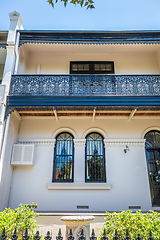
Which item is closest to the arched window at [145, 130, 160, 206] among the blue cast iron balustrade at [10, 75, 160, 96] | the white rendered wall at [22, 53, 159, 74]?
the blue cast iron balustrade at [10, 75, 160, 96]

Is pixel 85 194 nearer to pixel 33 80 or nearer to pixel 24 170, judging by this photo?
pixel 24 170

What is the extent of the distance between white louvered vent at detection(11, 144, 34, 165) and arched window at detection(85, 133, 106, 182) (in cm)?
254

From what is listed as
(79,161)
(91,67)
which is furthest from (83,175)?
(91,67)

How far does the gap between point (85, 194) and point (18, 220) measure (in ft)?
14.5

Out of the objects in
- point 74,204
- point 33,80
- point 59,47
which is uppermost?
point 59,47

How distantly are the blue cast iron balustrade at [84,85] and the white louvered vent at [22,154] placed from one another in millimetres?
2427

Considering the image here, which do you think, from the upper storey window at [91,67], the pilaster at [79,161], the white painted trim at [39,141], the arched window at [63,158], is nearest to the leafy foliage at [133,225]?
the pilaster at [79,161]

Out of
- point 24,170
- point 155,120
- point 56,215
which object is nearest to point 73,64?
point 155,120

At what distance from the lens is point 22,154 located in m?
8.31

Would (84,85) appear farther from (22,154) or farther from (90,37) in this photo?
(22,154)

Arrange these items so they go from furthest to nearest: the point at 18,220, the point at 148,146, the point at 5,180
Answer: the point at 148,146, the point at 5,180, the point at 18,220

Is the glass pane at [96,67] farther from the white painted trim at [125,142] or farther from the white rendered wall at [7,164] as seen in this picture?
the white rendered wall at [7,164]

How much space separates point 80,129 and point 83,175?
2.12 metres

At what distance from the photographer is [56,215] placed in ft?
20.3
